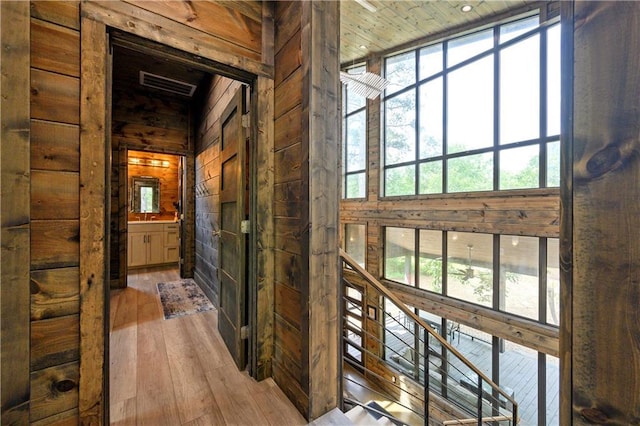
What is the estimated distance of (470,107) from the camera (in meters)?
4.15

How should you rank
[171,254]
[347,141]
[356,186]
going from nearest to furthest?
[171,254] < [356,186] < [347,141]

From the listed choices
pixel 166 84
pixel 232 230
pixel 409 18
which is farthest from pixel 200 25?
pixel 409 18

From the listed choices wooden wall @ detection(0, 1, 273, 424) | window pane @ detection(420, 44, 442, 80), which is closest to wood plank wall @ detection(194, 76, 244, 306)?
wooden wall @ detection(0, 1, 273, 424)

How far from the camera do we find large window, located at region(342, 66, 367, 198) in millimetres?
5828

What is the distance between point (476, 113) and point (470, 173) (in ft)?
3.26

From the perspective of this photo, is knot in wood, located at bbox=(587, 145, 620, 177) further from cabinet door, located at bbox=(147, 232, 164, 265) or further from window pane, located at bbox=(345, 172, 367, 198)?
cabinet door, located at bbox=(147, 232, 164, 265)

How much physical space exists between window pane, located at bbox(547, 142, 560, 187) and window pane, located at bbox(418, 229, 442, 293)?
1.69 metres

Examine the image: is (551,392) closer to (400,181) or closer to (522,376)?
(522,376)

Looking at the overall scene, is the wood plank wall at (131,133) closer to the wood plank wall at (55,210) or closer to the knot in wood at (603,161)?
the wood plank wall at (55,210)

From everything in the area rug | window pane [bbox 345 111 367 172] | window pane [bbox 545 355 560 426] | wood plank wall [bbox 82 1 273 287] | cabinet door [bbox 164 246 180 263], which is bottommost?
window pane [bbox 545 355 560 426]

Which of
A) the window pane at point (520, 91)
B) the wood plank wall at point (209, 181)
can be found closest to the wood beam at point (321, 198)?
the wood plank wall at point (209, 181)

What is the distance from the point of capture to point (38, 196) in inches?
41.5

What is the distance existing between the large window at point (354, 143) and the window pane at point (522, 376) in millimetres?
3750

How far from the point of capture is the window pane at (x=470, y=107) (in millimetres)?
3947
